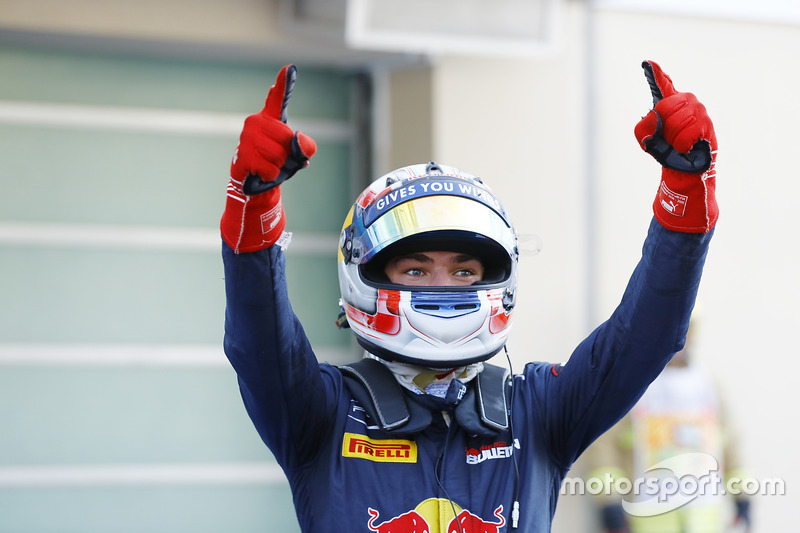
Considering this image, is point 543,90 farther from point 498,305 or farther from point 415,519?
point 415,519

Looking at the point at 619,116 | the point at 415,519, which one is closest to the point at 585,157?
the point at 619,116

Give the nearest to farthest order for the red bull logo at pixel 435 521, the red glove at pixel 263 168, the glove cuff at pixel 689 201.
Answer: the red glove at pixel 263 168 → the glove cuff at pixel 689 201 → the red bull logo at pixel 435 521

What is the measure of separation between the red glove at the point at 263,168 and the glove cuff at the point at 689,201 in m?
0.73

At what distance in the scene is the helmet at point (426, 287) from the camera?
2.05 meters

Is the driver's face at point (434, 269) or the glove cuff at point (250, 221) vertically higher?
the glove cuff at point (250, 221)

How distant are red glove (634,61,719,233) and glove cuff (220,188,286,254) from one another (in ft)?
2.44

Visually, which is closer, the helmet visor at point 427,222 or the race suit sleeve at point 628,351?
the race suit sleeve at point 628,351

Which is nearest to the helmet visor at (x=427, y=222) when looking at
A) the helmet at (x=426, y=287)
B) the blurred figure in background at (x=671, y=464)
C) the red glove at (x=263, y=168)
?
the helmet at (x=426, y=287)

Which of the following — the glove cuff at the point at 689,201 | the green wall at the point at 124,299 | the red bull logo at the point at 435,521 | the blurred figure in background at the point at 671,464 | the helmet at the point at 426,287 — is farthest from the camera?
the green wall at the point at 124,299

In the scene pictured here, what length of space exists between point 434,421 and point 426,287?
0.31 meters

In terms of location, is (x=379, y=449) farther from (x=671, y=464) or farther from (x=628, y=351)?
(x=671, y=464)

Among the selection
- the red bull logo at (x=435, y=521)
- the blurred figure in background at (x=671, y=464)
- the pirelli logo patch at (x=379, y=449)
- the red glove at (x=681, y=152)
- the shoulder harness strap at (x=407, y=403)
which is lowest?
the blurred figure in background at (x=671, y=464)

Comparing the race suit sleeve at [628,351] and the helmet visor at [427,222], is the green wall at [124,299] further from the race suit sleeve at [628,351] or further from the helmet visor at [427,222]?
the race suit sleeve at [628,351]

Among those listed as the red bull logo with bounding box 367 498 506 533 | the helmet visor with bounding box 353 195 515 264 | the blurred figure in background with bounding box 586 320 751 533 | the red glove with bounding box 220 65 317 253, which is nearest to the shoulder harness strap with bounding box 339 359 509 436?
the red bull logo with bounding box 367 498 506 533
